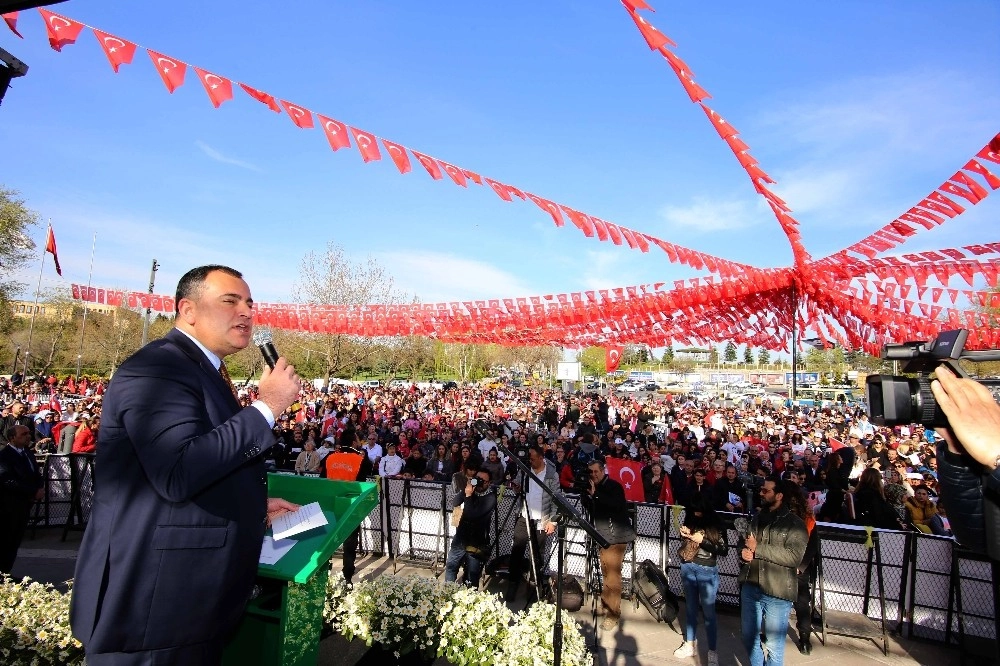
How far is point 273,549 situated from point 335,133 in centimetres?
415

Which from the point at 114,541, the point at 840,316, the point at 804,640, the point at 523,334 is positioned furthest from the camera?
the point at 523,334

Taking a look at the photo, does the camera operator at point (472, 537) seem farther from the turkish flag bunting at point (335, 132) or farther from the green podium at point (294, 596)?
the turkish flag bunting at point (335, 132)

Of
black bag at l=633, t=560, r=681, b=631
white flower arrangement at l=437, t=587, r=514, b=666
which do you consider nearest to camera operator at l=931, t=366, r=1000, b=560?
white flower arrangement at l=437, t=587, r=514, b=666

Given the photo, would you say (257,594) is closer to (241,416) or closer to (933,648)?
(241,416)

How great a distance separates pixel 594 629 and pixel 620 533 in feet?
3.36

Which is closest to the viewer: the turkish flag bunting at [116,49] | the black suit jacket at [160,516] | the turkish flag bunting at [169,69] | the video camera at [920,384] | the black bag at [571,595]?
the black suit jacket at [160,516]

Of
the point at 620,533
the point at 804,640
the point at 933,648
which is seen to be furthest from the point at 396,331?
the point at 933,648

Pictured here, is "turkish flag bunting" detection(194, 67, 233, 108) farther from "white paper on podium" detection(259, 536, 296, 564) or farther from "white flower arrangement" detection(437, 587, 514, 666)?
"white flower arrangement" detection(437, 587, 514, 666)

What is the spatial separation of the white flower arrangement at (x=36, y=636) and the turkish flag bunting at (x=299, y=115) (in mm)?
4010

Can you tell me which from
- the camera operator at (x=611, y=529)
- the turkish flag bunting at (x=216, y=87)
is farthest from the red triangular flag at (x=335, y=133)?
the camera operator at (x=611, y=529)

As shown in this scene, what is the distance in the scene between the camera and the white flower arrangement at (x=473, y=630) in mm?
3128

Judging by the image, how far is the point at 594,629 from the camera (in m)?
5.70

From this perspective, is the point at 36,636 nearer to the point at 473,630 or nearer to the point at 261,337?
the point at 261,337

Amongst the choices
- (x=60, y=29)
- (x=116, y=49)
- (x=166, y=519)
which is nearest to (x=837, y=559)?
(x=166, y=519)
